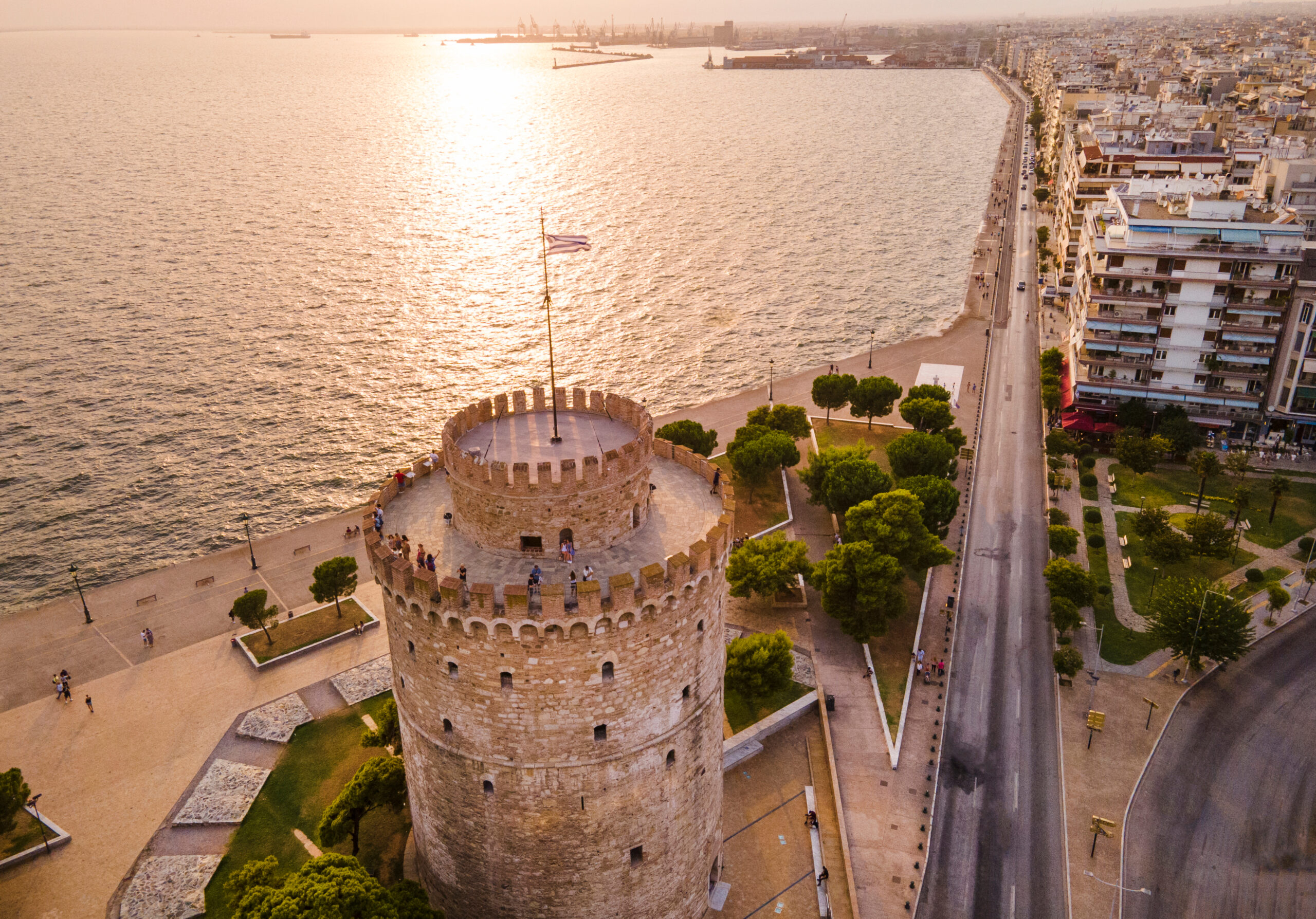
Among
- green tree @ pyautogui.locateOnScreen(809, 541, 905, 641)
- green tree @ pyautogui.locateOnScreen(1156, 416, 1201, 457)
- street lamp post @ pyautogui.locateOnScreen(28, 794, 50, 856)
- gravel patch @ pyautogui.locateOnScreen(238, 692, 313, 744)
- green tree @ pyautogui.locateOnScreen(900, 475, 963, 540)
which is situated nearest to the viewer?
street lamp post @ pyautogui.locateOnScreen(28, 794, 50, 856)

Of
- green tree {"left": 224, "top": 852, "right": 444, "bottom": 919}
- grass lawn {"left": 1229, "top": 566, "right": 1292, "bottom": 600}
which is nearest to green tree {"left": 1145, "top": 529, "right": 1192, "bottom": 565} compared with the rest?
grass lawn {"left": 1229, "top": 566, "right": 1292, "bottom": 600}

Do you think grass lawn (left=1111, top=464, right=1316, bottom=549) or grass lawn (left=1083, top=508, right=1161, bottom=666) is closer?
grass lawn (left=1083, top=508, right=1161, bottom=666)

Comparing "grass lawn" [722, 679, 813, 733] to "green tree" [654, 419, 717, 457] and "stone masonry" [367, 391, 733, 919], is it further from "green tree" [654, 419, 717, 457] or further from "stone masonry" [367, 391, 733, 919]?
"green tree" [654, 419, 717, 457]

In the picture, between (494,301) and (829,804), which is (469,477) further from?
(494,301)

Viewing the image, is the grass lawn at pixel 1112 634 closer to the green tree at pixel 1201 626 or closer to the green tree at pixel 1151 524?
the green tree at pixel 1201 626

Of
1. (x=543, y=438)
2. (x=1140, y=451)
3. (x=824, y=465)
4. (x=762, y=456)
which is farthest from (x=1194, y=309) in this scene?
(x=543, y=438)

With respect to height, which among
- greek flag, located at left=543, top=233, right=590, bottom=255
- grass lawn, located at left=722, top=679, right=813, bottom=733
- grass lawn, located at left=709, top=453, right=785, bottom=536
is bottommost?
grass lawn, located at left=722, top=679, right=813, bottom=733
